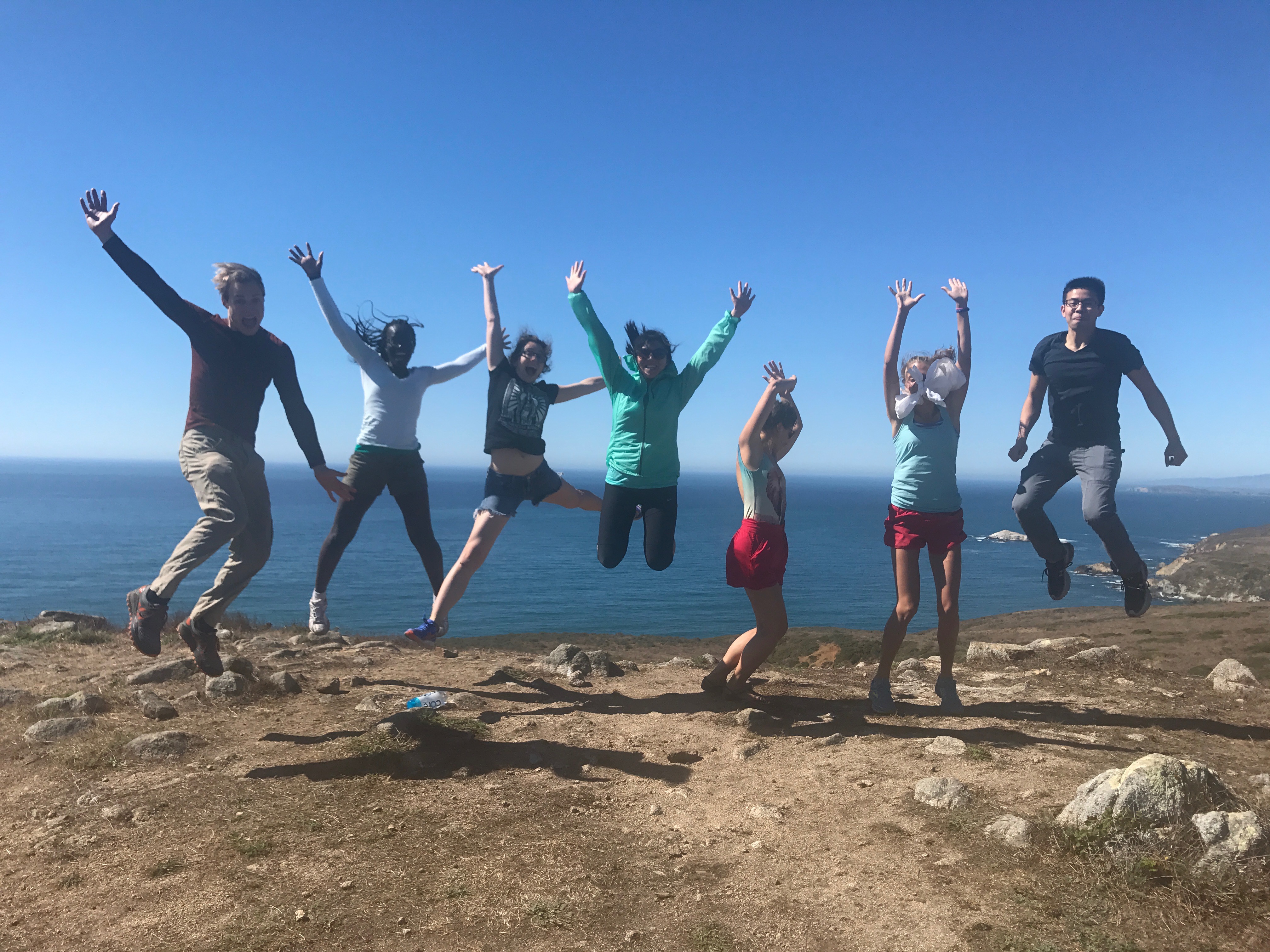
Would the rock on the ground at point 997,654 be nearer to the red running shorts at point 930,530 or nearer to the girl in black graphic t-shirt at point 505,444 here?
the red running shorts at point 930,530

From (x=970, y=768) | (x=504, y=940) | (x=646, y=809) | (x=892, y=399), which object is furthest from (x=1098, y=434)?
(x=504, y=940)

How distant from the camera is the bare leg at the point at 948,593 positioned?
19.6ft

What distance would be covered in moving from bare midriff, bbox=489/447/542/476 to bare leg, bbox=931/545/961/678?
3565 mm

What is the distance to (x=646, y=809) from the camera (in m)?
4.68

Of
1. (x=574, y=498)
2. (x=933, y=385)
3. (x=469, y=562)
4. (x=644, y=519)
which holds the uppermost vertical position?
(x=933, y=385)

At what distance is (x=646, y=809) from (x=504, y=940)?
155 cm

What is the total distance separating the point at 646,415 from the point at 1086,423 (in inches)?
155

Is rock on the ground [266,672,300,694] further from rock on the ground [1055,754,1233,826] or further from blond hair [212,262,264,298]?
rock on the ground [1055,754,1233,826]

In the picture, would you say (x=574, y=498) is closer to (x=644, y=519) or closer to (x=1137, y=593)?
(x=644, y=519)

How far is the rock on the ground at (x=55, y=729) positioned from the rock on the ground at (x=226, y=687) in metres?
0.95

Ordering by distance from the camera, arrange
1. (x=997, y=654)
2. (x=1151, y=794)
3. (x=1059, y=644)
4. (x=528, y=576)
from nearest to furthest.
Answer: (x=1151, y=794), (x=997, y=654), (x=1059, y=644), (x=528, y=576)

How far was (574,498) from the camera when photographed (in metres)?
7.23

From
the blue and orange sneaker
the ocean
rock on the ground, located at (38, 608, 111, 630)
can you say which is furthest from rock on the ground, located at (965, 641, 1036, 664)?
the ocean

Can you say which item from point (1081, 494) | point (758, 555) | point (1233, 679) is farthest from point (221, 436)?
point (1233, 679)
